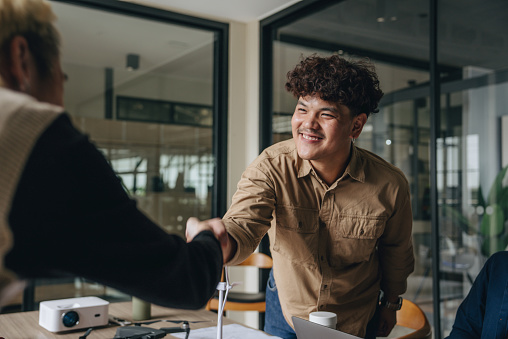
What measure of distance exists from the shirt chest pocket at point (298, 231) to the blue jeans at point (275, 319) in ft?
0.91

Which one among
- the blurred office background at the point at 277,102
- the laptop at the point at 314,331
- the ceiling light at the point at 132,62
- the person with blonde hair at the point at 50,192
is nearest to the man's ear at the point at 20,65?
the person with blonde hair at the point at 50,192

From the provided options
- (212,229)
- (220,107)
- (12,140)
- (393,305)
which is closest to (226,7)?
(220,107)

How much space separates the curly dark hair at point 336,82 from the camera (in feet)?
6.05

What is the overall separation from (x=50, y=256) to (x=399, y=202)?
5.19 ft

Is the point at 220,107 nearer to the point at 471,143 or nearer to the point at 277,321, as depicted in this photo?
the point at 471,143

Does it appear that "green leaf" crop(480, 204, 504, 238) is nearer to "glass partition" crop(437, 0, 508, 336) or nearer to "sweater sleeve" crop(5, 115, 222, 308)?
"glass partition" crop(437, 0, 508, 336)

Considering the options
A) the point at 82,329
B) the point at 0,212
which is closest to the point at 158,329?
the point at 82,329

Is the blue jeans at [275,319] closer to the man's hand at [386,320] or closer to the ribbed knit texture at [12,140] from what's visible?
the man's hand at [386,320]

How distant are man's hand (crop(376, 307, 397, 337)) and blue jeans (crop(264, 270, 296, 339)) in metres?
0.39

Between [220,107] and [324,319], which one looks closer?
[324,319]

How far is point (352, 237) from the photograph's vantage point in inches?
76.7

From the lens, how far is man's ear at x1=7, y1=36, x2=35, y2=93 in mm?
A: 663

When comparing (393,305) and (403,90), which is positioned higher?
(403,90)

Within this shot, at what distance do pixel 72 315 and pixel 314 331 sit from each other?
1.01 m
